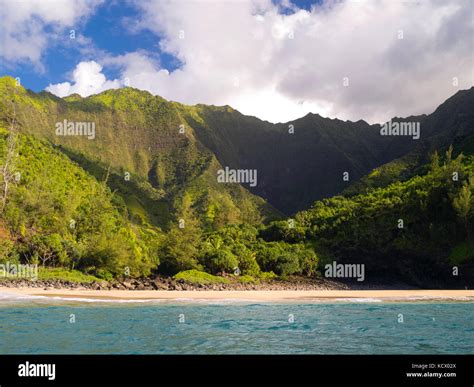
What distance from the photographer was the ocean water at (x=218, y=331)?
51.4ft

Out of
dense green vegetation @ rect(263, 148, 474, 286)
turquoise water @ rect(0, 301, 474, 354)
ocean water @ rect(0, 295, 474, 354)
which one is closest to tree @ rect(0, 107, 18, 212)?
ocean water @ rect(0, 295, 474, 354)

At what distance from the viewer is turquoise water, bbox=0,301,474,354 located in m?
15.7
